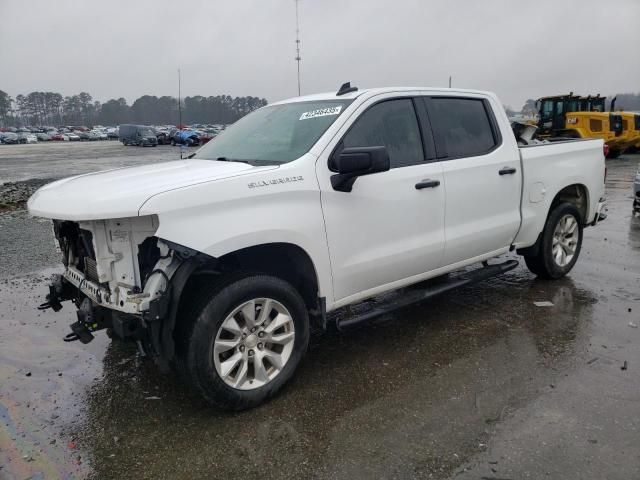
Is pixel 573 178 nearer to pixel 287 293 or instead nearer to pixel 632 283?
pixel 632 283

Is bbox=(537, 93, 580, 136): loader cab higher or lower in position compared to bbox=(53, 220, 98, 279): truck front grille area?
higher

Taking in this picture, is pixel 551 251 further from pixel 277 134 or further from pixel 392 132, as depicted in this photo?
pixel 277 134

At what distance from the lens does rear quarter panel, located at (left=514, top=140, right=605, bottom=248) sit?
5141 mm

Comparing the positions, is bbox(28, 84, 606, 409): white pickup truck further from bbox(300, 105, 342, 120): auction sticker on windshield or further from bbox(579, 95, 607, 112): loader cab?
bbox(579, 95, 607, 112): loader cab

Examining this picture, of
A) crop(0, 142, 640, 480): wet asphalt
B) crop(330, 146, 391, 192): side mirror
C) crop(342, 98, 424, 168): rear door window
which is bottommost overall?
crop(0, 142, 640, 480): wet asphalt

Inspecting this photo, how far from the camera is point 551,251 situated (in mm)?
5656

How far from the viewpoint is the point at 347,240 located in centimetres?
372

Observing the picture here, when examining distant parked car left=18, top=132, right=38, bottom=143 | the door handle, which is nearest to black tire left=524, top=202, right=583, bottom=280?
the door handle

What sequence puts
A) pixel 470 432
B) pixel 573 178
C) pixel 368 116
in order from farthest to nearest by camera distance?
pixel 573 178 → pixel 368 116 → pixel 470 432

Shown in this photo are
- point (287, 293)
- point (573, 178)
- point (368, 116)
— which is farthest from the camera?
point (573, 178)

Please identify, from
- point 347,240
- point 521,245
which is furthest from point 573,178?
point 347,240

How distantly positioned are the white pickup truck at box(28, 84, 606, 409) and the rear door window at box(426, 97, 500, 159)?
0.01 meters

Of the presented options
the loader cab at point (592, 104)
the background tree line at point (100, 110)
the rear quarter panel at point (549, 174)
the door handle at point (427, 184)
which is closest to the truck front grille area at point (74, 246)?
the door handle at point (427, 184)

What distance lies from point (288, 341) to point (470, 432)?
4.07 feet
